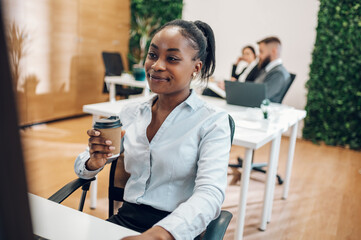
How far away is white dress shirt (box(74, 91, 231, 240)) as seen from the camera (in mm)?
1012

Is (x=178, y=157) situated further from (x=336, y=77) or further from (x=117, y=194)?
(x=336, y=77)

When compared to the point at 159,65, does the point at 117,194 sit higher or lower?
lower

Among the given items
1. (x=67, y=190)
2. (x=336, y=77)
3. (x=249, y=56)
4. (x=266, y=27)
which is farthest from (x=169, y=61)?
(x=266, y=27)

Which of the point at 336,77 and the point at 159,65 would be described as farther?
the point at 336,77

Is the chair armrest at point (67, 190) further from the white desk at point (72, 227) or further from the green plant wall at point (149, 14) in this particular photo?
the green plant wall at point (149, 14)

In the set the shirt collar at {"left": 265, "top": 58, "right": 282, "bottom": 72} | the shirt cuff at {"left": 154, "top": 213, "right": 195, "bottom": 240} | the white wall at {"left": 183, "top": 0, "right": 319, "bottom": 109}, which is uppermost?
the white wall at {"left": 183, "top": 0, "right": 319, "bottom": 109}

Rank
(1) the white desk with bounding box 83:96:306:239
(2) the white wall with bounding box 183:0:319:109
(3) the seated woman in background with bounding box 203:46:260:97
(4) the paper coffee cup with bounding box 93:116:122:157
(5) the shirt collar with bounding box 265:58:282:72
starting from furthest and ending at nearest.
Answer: (2) the white wall with bounding box 183:0:319:109, (3) the seated woman in background with bounding box 203:46:260:97, (5) the shirt collar with bounding box 265:58:282:72, (1) the white desk with bounding box 83:96:306:239, (4) the paper coffee cup with bounding box 93:116:122:157

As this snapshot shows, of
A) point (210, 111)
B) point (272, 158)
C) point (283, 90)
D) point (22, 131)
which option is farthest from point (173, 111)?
point (283, 90)

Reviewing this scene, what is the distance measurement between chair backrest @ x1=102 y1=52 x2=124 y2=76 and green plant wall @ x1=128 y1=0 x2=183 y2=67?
2.47ft

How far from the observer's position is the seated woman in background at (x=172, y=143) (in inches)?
41.6

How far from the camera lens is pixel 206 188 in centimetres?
94

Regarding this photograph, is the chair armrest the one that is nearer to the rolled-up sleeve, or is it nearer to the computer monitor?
the rolled-up sleeve

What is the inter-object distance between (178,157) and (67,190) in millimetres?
378

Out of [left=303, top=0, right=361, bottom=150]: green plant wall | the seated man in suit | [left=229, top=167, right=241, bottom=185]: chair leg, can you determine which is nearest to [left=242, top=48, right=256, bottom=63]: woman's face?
the seated man in suit
